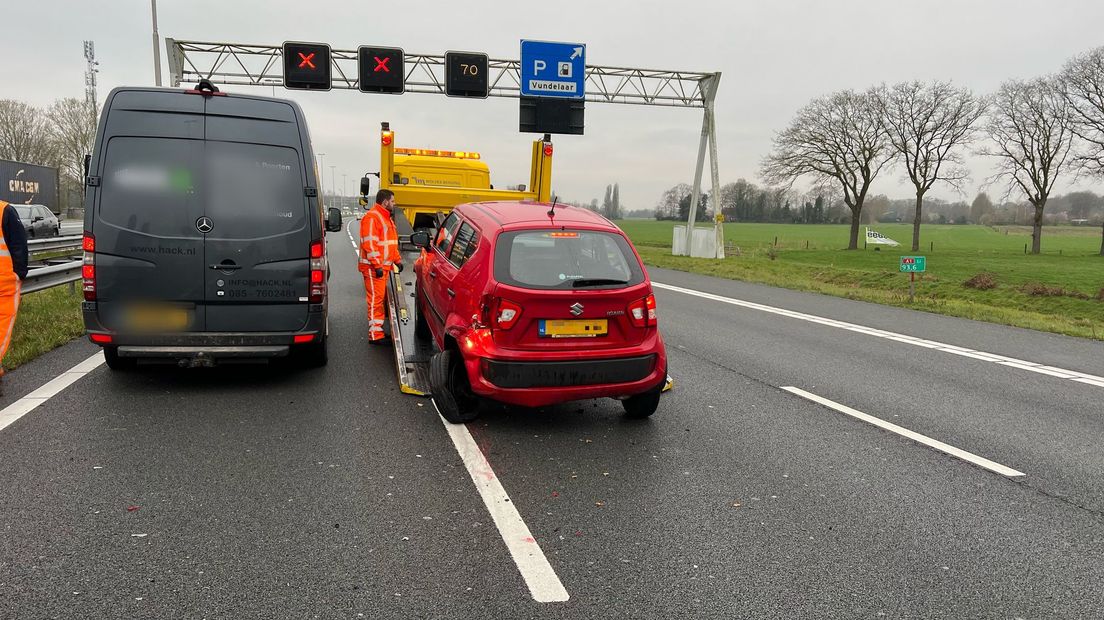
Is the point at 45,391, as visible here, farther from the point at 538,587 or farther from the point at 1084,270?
the point at 1084,270

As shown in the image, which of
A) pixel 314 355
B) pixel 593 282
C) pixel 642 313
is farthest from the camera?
pixel 314 355

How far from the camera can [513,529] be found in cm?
359

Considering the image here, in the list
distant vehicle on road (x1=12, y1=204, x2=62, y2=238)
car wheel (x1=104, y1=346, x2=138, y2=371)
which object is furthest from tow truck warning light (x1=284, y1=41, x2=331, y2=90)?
car wheel (x1=104, y1=346, x2=138, y2=371)

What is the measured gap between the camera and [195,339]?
19.4 ft

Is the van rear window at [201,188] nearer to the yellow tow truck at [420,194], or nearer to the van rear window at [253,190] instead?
the van rear window at [253,190]

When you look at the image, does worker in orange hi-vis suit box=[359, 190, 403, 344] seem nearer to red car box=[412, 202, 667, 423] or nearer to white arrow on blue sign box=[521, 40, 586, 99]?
red car box=[412, 202, 667, 423]

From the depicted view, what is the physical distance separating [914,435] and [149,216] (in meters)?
6.31

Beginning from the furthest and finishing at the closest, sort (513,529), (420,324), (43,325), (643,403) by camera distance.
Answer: (43,325) < (420,324) < (643,403) < (513,529)

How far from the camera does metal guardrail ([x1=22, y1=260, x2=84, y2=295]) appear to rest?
8141 mm

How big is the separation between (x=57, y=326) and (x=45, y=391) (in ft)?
11.3

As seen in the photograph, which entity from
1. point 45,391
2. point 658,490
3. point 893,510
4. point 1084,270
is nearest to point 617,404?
point 658,490

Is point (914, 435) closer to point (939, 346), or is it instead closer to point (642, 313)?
point (642, 313)

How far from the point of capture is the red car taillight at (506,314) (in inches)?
194

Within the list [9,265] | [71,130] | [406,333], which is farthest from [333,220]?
[71,130]
